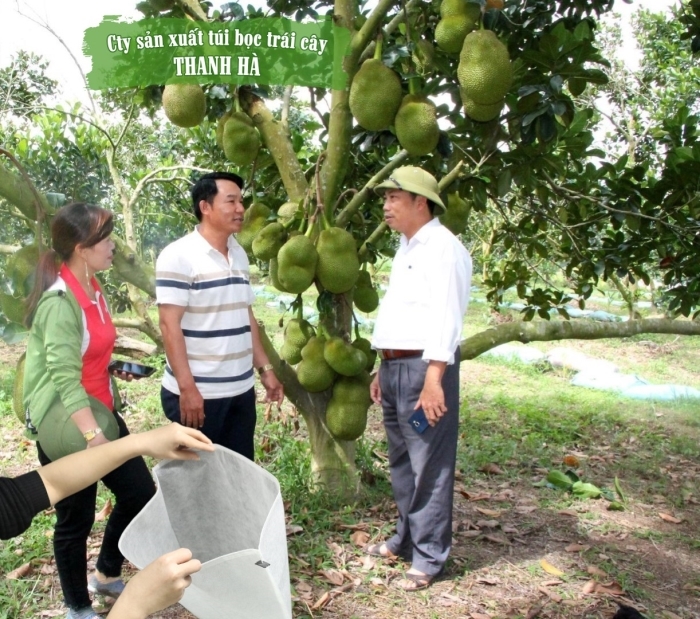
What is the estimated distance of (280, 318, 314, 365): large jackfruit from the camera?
2.75 metres

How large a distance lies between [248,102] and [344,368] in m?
1.07

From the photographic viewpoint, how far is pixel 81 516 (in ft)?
6.02

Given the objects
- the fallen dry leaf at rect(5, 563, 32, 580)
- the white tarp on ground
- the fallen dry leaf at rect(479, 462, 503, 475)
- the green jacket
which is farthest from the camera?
the fallen dry leaf at rect(479, 462, 503, 475)

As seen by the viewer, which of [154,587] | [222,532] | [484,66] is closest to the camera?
[154,587]

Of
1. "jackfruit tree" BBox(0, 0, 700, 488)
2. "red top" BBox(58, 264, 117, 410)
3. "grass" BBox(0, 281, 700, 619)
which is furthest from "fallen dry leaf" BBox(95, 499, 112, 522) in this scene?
"red top" BBox(58, 264, 117, 410)

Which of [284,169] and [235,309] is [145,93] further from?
[235,309]

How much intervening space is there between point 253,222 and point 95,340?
3.52ft

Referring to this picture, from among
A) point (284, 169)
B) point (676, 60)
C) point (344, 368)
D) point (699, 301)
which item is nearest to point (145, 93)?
point (284, 169)

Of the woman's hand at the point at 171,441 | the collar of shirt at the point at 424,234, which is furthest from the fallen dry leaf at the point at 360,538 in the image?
the woman's hand at the point at 171,441

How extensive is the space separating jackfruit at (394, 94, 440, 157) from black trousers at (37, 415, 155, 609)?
1.25 meters

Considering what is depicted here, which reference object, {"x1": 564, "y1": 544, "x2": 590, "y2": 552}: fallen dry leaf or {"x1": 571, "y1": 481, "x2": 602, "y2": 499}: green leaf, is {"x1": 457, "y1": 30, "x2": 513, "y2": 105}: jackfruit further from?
{"x1": 571, "y1": 481, "x2": 602, "y2": 499}: green leaf

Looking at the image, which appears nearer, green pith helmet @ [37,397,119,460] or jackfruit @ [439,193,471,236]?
green pith helmet @ [37,397,119,460]

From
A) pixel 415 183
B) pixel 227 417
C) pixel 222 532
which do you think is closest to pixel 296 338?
pixel 227 417

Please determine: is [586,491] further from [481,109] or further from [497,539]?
[481,109]
